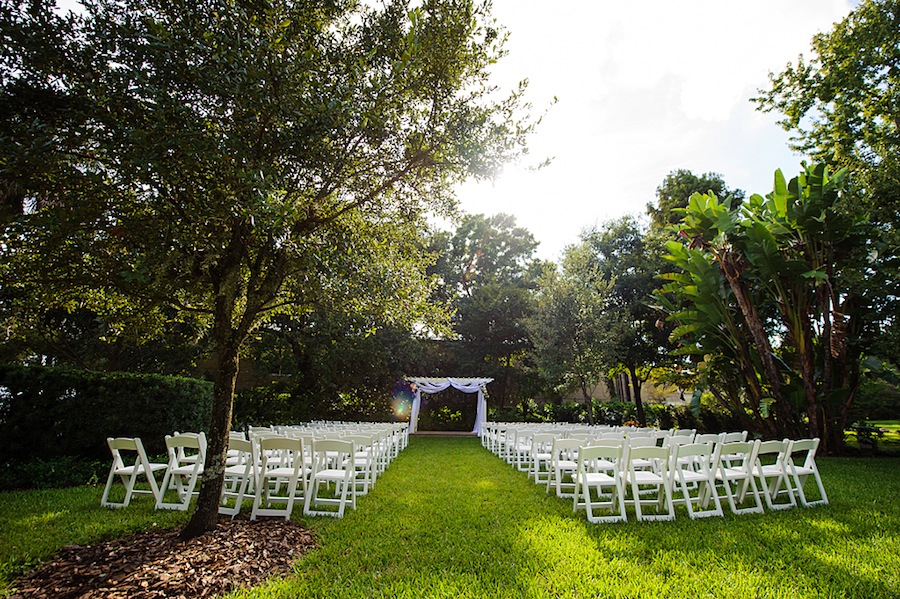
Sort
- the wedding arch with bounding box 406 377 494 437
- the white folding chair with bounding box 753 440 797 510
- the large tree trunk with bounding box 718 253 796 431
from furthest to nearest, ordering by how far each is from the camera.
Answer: the wedding arch with bounding box 406 377 494 437, the large tree trunk with bounding box 718 253 796 431, the white folding chair with bounding box 753 440 797 510

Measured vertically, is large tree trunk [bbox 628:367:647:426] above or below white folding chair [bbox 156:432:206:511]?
above

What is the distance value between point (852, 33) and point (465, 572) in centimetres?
1861

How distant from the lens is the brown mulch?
328 cm

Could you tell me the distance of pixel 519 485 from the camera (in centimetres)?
771

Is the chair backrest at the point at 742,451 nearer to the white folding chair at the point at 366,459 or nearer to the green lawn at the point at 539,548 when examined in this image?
the green lawn at the point at 539,548

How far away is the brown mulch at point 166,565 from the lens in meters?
3.28

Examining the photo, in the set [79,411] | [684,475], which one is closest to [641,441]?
[684,475]

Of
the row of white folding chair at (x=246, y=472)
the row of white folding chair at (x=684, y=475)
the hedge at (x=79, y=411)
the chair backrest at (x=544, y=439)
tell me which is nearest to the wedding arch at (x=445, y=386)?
the chair backrest at (x=544, y=439)

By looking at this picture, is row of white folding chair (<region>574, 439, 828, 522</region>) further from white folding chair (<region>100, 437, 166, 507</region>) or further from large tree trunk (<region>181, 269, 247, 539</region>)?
white folding chair (<region>100, 437, 166, 507</region>)

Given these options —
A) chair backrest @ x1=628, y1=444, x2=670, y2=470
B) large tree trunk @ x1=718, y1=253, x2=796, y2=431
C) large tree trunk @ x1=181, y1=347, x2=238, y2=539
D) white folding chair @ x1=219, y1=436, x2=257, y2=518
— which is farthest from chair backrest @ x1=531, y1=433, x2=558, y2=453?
large tree trunk @ x1=718, y1=253, x2=796, y2=431

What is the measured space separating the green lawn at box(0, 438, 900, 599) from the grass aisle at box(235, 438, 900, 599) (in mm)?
14

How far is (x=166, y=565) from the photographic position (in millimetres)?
3643

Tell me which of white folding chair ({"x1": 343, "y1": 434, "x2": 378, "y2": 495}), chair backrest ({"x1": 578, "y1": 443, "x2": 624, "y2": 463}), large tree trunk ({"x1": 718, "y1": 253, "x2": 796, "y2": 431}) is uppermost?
large tree trunk ({"x1": 718, "y1": 253, "x2": 796, "y2": 431})

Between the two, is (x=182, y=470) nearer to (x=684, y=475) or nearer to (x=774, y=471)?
(x=684, y=475)
